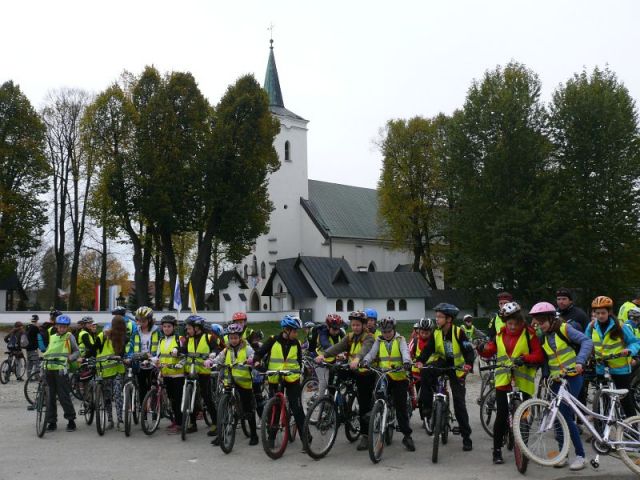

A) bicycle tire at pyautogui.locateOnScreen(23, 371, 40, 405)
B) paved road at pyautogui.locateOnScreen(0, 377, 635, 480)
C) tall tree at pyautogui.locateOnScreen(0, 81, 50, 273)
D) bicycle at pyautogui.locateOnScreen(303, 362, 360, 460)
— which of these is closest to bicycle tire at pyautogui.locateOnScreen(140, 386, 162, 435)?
paved road at pyautogui.locateOnScreen(0, 377, 635, 480)

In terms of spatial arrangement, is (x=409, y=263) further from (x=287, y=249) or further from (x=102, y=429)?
(x=102, y=429)

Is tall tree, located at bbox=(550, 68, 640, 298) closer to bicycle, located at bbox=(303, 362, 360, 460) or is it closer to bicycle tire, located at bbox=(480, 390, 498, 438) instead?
bicycle tire, located at bbox=(480, 390, 498, 438)

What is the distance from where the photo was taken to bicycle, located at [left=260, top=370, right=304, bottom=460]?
862 centimetres

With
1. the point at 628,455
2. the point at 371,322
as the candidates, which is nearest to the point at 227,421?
the point at 371,322

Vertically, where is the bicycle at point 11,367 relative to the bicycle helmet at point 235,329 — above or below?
below

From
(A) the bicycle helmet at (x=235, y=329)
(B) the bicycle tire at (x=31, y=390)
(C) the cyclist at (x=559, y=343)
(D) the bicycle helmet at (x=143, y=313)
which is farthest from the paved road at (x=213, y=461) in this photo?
(B) the bicycle tire at (x=31, y=390)

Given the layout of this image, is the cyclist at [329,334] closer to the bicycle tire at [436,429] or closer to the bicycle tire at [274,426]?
the bicycle tire at [274,426]

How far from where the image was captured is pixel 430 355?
9320mm

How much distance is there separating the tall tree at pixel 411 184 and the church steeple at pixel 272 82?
15.0m

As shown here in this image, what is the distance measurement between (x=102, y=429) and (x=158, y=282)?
38409 mm

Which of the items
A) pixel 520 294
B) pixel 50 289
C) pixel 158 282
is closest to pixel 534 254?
pixel 520 294

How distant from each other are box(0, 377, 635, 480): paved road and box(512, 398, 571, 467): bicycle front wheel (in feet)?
1.03

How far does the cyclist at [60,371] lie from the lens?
432 inches

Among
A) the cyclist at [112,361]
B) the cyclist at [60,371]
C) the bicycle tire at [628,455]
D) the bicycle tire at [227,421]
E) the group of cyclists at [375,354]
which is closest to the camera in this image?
the bicycle tire at [628,455]
